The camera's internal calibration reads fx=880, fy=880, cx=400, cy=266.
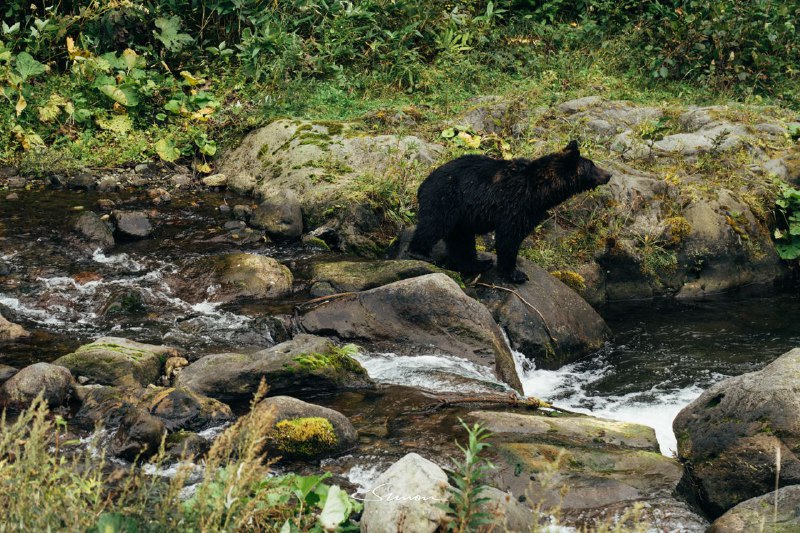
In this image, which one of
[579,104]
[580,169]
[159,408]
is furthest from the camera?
[579,104]

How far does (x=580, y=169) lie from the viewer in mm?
9594

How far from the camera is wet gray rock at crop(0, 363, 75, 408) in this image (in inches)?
255

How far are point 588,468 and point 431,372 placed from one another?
2.11 meters

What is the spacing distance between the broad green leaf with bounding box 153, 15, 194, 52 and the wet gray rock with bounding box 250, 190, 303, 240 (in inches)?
197

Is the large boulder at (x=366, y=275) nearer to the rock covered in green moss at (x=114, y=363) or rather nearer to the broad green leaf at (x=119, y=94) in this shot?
the rock covered in green moss at (x=114, y=363)

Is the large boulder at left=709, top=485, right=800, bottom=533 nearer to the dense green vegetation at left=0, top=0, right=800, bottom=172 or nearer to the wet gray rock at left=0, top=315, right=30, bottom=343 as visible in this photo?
the wet gray rock at left=0, top=315, right=30, bottom=343

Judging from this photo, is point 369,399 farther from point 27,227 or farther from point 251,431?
point 27,227

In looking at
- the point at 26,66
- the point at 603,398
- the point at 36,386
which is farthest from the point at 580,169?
the point at 26,66

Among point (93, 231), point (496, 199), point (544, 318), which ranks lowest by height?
point (93, 231)

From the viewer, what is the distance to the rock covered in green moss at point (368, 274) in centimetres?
920

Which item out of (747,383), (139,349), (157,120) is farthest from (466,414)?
(157,120)

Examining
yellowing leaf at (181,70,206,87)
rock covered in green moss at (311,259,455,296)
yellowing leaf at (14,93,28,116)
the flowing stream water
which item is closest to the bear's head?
the flowing stream water

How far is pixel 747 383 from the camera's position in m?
5.55

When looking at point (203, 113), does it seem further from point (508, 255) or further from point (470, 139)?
point (508, 255)
